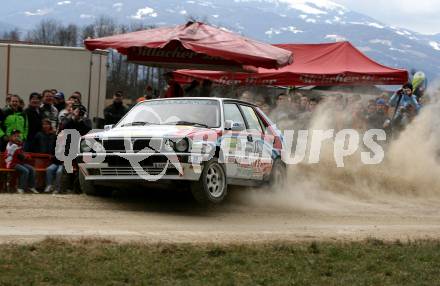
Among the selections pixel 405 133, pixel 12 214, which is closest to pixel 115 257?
pixel 12 214

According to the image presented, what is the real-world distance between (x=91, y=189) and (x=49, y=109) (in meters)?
2.78

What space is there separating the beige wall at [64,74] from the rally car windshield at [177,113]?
4455 millimetres

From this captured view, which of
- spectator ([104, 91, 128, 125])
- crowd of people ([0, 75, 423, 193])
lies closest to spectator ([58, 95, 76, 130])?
crowd of people ([0, 75, 423, 193])

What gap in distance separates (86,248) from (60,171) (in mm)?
5004

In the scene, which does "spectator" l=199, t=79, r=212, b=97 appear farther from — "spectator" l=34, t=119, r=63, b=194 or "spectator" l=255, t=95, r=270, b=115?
"spectator" l=34, t=119, r=63, b=194

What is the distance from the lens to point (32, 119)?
1229 centimetres

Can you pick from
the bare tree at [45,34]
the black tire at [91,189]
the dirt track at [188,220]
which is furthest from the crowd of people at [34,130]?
the bare tree at [45,34]

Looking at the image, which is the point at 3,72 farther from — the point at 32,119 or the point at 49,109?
the point at 32,119

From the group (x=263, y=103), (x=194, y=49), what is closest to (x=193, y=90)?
(x=194, y=49)

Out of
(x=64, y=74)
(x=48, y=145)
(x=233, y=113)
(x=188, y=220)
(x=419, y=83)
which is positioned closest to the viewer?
(x=188, y=220)

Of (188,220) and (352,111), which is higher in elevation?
(352,111)

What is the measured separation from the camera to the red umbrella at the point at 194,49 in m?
12.8

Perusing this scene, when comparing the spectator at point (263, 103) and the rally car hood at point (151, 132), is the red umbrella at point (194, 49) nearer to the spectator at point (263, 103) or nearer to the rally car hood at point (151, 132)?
the rally car hood at point (151, 132)

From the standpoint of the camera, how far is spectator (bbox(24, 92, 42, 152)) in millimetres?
12133
